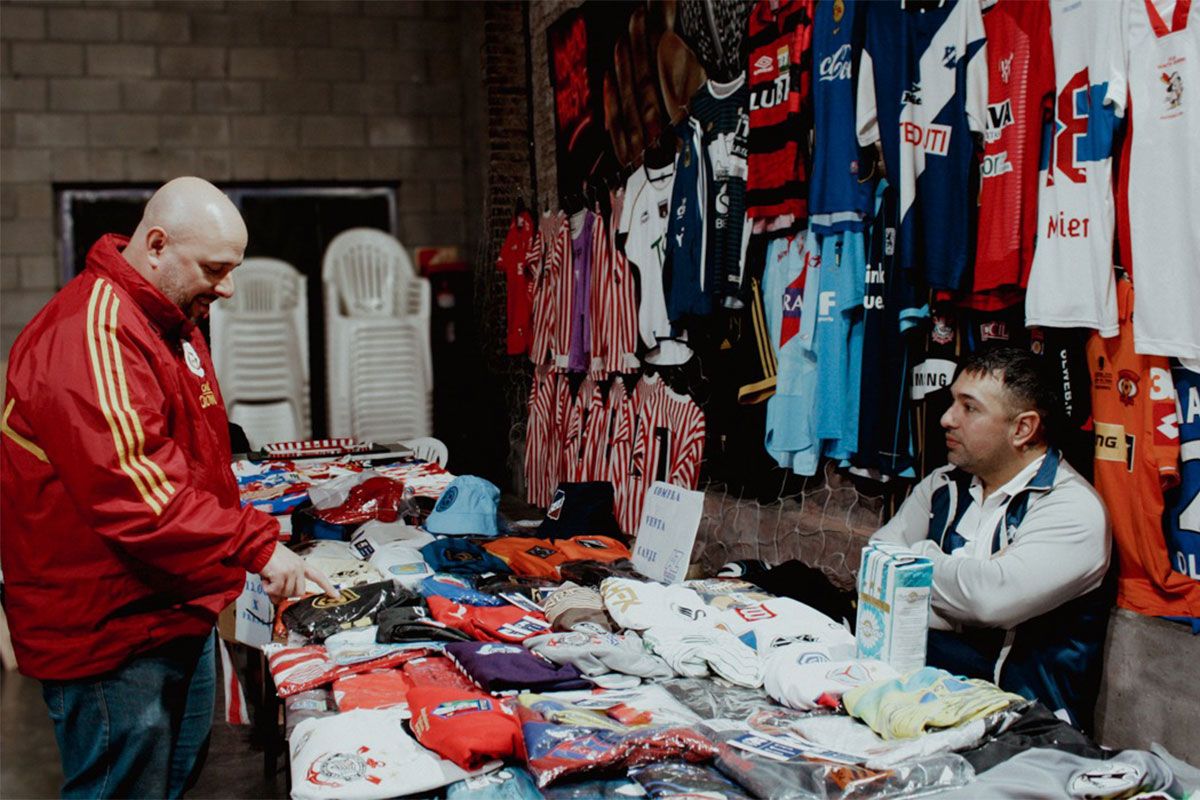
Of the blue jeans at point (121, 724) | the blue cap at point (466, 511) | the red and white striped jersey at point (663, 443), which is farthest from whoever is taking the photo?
the red and white striped jersey at point (663, 443)

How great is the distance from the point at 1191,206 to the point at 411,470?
3197 mm

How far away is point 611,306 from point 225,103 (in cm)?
499

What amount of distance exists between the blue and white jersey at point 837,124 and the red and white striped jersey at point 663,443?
1.81 m

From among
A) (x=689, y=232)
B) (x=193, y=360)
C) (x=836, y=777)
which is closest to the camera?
(x=836, y=777)

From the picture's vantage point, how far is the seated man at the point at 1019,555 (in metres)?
2.85

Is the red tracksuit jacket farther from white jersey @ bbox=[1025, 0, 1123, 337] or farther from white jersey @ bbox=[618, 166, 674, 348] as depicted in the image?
white jersey @ bbox=[618, 166, 674, 348]

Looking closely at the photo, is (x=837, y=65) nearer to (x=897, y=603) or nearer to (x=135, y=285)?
(x=897, y=603)

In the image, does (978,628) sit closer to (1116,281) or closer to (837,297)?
(1116,281)

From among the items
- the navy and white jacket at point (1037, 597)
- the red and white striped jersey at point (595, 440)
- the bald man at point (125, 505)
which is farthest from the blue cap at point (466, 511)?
the red and white striped jersey at point (595, 440)

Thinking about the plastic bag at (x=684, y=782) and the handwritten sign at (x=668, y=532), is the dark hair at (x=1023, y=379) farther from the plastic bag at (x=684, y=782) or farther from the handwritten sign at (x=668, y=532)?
the plastic bag at (x=684, y=782)

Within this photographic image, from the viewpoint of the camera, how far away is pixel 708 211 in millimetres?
4875

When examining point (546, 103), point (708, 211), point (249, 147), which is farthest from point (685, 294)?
point (249, 147)

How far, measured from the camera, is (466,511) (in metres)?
3.83

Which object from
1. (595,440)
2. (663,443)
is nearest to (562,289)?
(595,440)
